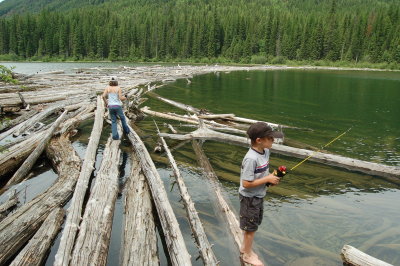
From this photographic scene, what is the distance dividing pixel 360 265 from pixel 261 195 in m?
1.93

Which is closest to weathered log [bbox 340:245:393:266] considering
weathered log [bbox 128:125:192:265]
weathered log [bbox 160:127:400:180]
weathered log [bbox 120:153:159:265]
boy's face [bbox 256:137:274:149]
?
boy's face [bbox 256:137:274:149]

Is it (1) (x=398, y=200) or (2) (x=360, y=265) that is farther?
(1) (x=398, y=200)

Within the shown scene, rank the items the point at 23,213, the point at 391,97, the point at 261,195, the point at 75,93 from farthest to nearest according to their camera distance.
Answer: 1. the point at 391,97
2. the point at 75,93
3. the point at 23,213
4. the point at 261,195

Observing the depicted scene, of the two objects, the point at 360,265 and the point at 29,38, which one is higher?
the point at 29,38

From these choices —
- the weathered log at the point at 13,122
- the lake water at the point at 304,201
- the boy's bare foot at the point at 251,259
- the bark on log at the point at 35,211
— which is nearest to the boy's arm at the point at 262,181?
the boy's bare foot at the point at 251,259

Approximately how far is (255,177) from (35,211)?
4.31 meters

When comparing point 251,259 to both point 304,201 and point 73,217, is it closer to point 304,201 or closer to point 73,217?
point 73,217

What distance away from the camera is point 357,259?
5043 mm

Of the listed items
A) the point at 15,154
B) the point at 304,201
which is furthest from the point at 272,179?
the point at 15,154

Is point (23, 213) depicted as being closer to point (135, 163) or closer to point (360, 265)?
point (135, 163)

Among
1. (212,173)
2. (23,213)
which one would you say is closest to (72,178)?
(23,213)

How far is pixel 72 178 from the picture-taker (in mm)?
7891

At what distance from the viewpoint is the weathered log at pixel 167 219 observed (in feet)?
15.7

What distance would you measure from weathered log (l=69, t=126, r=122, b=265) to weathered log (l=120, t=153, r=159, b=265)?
0.32 m
